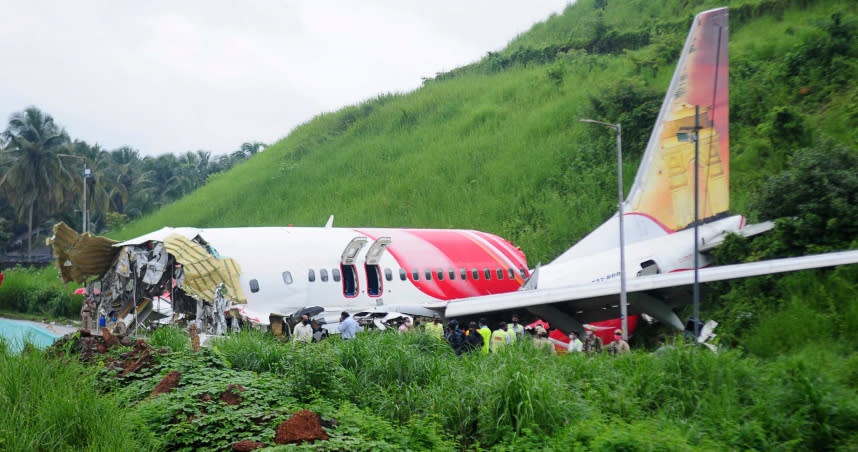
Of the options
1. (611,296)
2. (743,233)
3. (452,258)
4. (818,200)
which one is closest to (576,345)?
(611,296)

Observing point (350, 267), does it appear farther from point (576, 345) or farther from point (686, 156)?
point (686, 156)

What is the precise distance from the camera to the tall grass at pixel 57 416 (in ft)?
21.1

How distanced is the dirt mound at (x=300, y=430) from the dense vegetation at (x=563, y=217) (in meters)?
0.38

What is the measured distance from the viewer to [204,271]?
1611 cm

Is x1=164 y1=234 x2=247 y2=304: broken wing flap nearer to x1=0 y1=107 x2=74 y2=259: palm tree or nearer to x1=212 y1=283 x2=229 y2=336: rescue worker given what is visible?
x1=212 y1=283 x2=229 y2=336: rescue worker

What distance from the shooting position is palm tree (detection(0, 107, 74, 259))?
57875 mm

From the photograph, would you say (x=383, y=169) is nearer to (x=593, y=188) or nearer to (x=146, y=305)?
(x=593, y=188)

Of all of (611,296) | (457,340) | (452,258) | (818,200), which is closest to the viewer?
(457,340)

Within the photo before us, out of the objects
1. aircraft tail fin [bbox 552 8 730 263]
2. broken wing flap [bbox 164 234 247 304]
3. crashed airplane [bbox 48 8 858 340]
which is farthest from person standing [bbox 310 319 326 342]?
aircraft tail fin [bbox 552 8 730 263]

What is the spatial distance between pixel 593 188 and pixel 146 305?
19.3 metres

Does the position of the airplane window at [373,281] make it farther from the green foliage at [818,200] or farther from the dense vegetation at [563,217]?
the green foliage at [818,200]

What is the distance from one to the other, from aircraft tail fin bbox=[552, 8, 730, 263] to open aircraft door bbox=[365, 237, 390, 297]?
4781 millimetres

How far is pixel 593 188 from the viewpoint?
30.4 meters

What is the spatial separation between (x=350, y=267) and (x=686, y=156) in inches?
367
